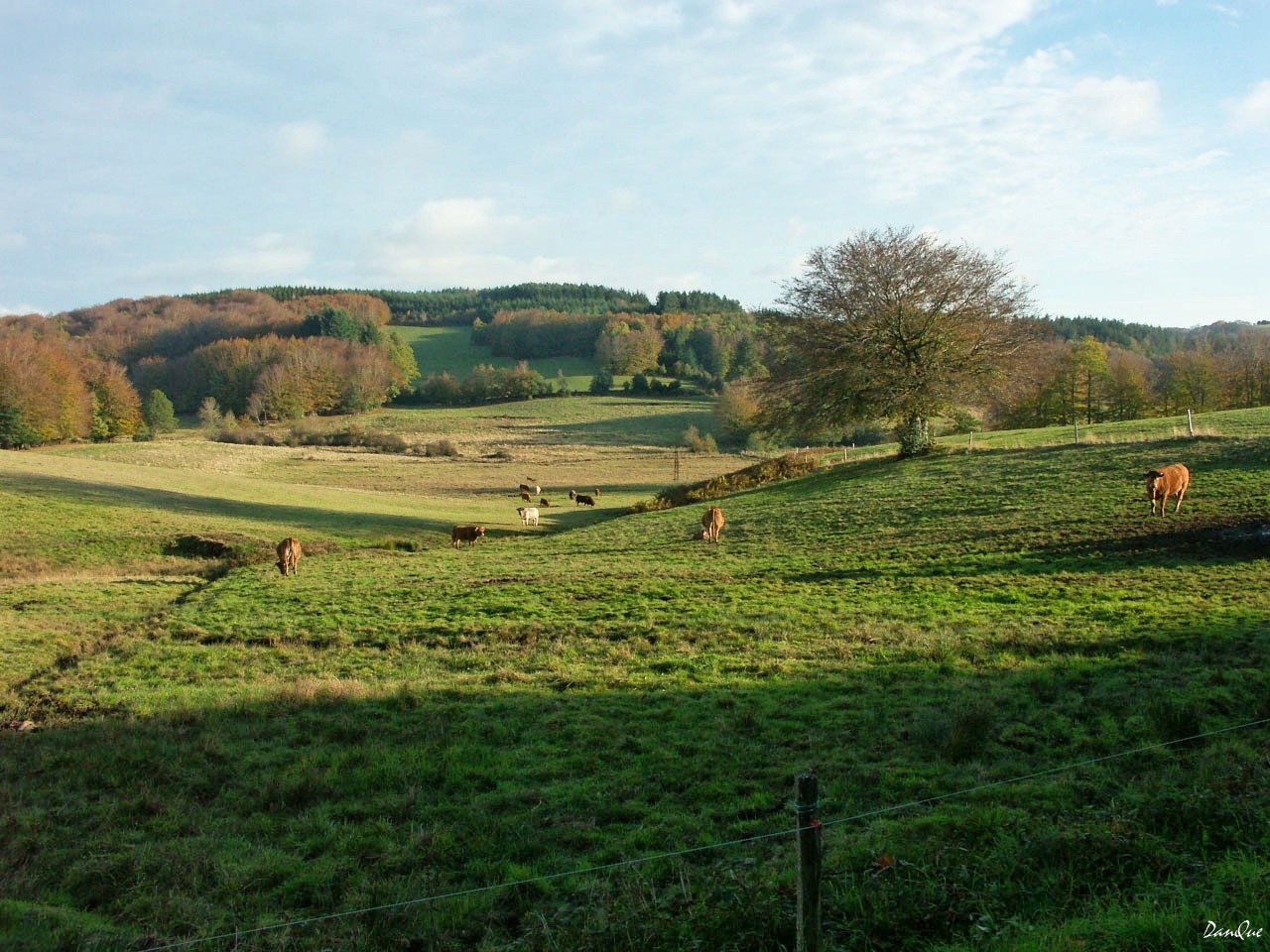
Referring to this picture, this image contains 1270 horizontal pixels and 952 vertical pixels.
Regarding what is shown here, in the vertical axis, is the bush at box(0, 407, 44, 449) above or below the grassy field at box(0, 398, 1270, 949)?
above

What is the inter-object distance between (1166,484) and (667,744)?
60.2ft

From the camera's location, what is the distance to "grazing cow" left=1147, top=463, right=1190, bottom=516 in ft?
68.0

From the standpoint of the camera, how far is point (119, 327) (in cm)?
13775

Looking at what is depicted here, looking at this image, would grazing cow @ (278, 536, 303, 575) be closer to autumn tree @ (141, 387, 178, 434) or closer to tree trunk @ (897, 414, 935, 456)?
tree trunk @ (897, 414, 935, 456)

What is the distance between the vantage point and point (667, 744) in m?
8.73

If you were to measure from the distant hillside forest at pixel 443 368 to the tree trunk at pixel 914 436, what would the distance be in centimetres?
174

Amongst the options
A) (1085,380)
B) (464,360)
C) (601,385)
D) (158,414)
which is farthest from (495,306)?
(1085,380)

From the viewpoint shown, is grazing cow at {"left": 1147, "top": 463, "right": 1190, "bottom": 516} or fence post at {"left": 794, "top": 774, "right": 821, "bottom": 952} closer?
fence post at {"left": 794, "top": 774, "right": 821, "bottom": 952}

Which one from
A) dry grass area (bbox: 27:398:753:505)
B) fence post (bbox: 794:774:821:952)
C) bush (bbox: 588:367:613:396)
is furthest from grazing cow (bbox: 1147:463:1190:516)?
bush (bbox: 588:367:613:396)

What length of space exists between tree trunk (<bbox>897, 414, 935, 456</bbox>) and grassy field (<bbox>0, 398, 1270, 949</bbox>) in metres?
15.7

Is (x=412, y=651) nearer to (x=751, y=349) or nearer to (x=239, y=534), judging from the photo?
(x=239, y=534)

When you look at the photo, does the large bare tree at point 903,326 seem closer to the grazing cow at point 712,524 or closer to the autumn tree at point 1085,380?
the grazing cow at point 712,524

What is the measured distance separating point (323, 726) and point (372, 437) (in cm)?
7807

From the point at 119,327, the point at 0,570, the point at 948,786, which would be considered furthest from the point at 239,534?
the point at 119,327
